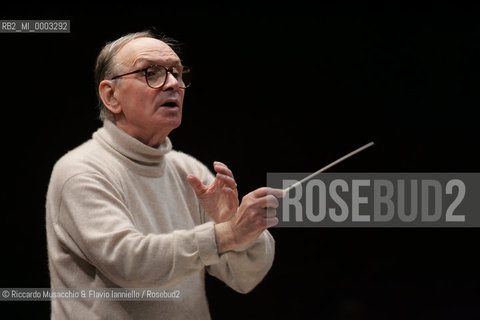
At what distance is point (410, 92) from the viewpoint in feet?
7.76

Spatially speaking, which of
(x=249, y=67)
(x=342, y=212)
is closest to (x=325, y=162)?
(x=342, y=212)

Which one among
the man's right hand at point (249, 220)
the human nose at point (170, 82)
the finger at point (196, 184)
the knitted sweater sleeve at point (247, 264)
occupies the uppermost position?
the human nose at point (170, 82)

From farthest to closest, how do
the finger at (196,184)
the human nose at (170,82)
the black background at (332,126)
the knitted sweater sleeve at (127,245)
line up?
the black background at (332,126)
the human nose at (170,82)
the finger at (196,184)
the knitted sweater sleeve at (127,245)

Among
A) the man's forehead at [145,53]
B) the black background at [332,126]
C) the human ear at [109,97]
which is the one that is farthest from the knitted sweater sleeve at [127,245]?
the black background at [332,126]

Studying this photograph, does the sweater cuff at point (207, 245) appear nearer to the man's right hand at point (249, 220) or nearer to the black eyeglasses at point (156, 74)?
the man's right hand at point (249, 220)

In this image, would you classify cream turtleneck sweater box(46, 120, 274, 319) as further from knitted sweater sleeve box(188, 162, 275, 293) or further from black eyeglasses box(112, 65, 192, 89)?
black eyeglasses box(112, 65, 192, 89)

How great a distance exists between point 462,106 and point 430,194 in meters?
0.41

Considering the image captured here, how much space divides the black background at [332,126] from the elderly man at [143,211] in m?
0.43

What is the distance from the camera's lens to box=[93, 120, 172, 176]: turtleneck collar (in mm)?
1742

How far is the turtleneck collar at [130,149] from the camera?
5.72 feet

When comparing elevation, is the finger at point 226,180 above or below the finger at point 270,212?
above

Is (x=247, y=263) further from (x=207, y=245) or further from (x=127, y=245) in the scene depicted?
(x=127, y=245)

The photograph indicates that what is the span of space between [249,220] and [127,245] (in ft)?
0.92

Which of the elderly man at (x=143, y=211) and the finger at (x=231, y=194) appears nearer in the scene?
the elderly man at (x=143, y=211)
